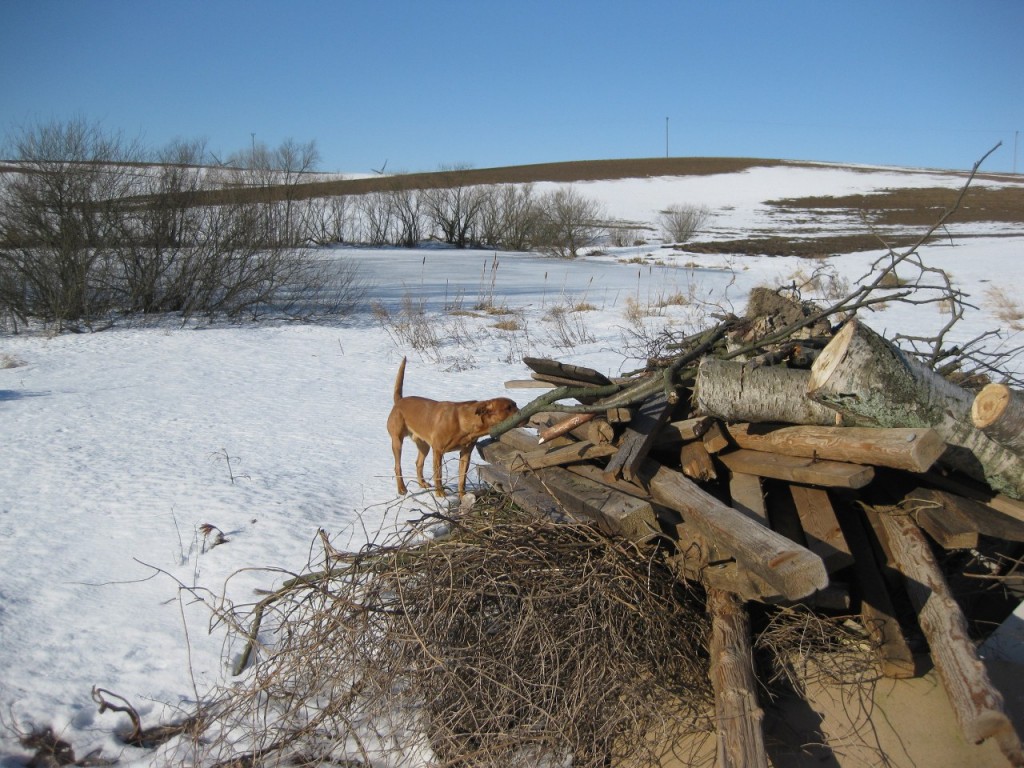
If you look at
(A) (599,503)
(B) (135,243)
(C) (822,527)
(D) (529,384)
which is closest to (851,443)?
(C) (822,527)

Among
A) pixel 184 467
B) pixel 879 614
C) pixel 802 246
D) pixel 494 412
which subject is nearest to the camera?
pixel 879 614

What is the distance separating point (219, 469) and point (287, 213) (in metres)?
10.1

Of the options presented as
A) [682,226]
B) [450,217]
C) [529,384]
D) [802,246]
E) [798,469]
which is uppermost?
[450,217]

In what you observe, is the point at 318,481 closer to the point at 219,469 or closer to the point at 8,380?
the point at 219,469

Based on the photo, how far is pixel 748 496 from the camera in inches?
125

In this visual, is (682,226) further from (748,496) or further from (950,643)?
(950,643)

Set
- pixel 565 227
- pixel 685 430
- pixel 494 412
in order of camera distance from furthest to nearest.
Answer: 1. pixel 565 227
2. pixel 494 412
3. pixel 685 430

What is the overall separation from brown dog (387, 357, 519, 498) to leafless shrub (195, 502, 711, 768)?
1.28 m

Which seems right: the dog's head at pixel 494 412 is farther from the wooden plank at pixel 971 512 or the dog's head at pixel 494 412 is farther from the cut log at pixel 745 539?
the wooden plank at pixel 971 512

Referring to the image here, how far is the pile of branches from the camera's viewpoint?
111 inches

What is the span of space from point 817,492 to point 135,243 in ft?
43.0

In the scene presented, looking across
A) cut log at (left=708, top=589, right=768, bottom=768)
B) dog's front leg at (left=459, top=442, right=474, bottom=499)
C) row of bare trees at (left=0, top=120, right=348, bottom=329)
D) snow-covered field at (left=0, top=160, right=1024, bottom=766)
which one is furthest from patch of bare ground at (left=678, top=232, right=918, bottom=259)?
cut log at (left=708, top=589, right=768, bottom=768)

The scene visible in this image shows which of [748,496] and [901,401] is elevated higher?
[901,401]

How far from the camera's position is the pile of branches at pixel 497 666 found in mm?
2824
